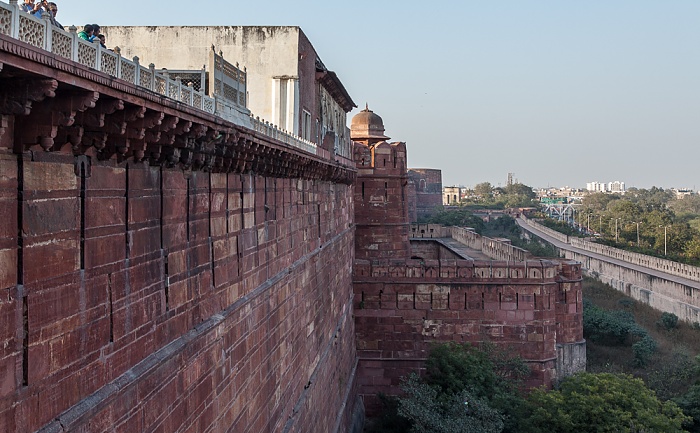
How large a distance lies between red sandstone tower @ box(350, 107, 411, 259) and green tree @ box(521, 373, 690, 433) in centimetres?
531

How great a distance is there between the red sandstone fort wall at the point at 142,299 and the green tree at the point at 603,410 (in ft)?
19.8

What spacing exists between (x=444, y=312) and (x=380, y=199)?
335 cm

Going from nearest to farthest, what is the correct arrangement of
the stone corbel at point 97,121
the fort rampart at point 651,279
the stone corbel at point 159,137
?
1. the stone corbel at point 97,121
2. the stone corbel at point 159,137
3. the fort rampart at point 651,279

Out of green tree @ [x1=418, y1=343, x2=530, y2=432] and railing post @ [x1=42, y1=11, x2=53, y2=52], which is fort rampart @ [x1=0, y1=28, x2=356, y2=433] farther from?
green tree @ [x1=418, y1=343, x2=530, y2=432]

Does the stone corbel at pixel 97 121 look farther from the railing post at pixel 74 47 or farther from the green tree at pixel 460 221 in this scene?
the green tree at pixel 460 221

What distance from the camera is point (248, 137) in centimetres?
498

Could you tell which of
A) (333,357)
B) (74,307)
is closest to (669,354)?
(333,357)

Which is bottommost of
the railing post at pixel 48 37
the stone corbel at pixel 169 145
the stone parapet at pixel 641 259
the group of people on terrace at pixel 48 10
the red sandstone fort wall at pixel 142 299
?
the stone parapet at pixel 641 259

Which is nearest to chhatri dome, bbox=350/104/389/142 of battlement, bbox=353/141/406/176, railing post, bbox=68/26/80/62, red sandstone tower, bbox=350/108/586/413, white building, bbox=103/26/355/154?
battlement, bbox=353/141/406/176

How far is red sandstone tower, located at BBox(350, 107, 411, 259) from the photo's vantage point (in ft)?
51.0

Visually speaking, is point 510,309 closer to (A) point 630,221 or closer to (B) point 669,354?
(B) point 669,354

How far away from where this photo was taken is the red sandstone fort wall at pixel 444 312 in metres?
13.7

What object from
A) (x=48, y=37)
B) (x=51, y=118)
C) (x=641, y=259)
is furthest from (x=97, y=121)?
(x=641, y=259)

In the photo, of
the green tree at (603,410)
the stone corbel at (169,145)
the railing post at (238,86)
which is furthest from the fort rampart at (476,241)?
the stone corbel at (169,145)
